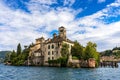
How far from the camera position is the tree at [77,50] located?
340ft

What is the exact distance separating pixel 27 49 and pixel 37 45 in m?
12.1

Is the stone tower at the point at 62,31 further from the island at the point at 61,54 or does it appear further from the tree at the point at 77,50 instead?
the tree at the point at 77,50

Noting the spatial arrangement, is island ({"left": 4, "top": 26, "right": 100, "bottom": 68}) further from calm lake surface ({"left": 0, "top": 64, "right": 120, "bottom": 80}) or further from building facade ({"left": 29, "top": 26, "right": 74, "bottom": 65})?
calm lake surface ({"left": 0, "top": 64, "right": 120, "bottom": 80})

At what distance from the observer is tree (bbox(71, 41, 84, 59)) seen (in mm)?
103719

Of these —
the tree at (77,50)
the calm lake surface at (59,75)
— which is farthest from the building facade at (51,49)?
the calm lake surface at (59,75)

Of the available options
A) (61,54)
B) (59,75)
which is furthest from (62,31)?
(59,75)

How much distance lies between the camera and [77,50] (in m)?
108

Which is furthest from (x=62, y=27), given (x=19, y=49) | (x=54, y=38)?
(x=19, y=49)

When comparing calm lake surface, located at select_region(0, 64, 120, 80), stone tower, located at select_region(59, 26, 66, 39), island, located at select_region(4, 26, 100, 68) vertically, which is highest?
stone tower, located at select_region(59, 26, 66, 39)

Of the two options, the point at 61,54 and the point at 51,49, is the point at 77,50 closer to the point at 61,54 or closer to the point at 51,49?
the point at 61,54

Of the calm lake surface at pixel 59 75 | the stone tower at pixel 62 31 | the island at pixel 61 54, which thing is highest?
the stone tower at pixel 62 31

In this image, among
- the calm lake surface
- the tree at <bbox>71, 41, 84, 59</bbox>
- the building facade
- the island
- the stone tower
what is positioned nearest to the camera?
the calm lake surface

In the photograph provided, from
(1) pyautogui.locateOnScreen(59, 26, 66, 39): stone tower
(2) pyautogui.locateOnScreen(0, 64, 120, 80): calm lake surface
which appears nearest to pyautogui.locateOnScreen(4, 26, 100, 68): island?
(1) pyautogui.locateOnScreen(59, 26, 66, 39): stone tower

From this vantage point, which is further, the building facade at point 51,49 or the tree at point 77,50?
the building facade at point 51,49
